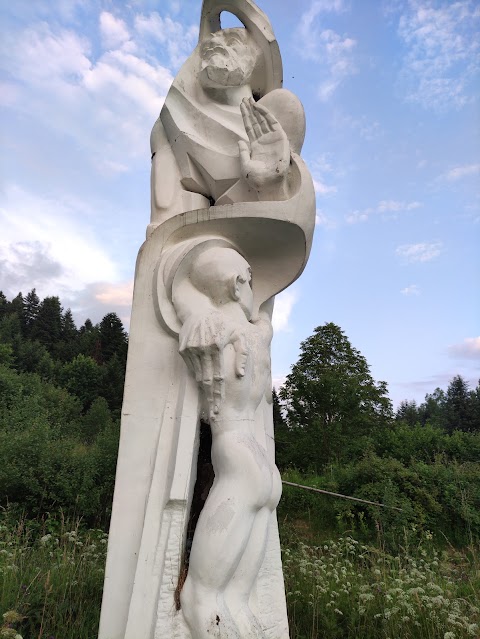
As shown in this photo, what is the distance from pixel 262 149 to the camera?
2680 mm

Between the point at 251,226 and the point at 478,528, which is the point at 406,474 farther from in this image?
the point at 251,226

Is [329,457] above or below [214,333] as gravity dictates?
below

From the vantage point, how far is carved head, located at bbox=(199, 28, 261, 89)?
3.16m

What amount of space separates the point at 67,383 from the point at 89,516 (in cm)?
2753

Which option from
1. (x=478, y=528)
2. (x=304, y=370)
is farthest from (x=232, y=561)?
(x=304, y=370)

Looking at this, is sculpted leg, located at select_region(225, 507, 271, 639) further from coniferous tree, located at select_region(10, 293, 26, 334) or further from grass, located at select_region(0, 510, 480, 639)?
coniferous tree, located at select_region(10, 293, 26, 334)

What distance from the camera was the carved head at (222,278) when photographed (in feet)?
7.37

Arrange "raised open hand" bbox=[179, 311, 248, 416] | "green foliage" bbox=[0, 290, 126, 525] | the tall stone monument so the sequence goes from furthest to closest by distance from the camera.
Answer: "green foliage" bbox=[0, 290, 126, 525]
"raised open hand" bbox=[179, 311, 248, 416]
the tall stone monument

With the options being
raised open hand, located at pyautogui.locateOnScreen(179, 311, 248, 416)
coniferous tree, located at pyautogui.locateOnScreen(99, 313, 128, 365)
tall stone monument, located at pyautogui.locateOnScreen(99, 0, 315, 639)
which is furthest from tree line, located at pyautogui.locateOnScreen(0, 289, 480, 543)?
coniferous tree, located at pyautogui.locateOnScreen(99, 313, 128, 365)

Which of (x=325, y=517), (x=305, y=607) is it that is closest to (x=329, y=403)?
(x=325, y=517)

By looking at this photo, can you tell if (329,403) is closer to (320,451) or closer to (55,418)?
(320,451)

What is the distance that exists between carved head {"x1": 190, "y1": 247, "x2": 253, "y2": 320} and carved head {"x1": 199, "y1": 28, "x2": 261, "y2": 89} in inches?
59.7

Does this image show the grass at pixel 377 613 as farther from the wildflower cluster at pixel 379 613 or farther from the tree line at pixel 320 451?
the tree line at pixel 320 451

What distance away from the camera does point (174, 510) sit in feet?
6.23
